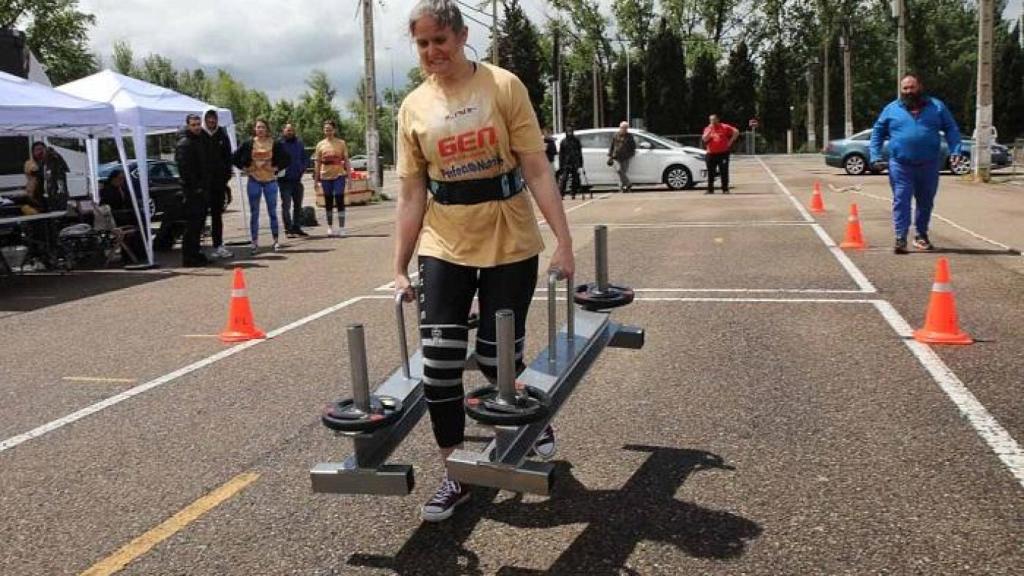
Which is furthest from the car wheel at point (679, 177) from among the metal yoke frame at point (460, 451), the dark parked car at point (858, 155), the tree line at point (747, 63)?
the tree line at point (747, 63)

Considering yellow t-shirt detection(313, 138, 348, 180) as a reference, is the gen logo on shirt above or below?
below

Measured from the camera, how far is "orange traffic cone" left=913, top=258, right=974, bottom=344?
20.2ft

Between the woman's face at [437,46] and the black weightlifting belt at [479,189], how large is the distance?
16.5 inches

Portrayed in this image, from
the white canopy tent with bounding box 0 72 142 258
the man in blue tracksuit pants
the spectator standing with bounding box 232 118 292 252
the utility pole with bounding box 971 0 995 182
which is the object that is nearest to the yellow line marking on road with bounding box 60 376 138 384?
the white canopy tent with bounding box 0 72 142 258

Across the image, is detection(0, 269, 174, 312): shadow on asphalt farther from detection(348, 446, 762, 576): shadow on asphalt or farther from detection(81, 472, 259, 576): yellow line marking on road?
detection(348, 446, 762, 576): shadow on asphalt

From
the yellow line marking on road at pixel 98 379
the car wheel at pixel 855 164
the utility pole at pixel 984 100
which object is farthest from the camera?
the car wheel at pixel 855 164

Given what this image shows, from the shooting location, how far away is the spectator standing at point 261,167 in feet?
44.5

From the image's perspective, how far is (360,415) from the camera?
318 centimetres

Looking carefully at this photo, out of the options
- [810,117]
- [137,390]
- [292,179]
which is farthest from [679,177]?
[810,117]

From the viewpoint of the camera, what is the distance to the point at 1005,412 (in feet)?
15.1

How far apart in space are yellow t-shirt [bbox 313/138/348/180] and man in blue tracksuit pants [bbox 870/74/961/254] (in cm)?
883

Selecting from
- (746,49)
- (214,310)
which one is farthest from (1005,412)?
(746,49)

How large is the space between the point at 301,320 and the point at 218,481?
3.97 metres

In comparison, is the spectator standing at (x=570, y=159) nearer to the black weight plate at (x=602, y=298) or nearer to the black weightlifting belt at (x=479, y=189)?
the black weight plate at (x=602, y=298)
